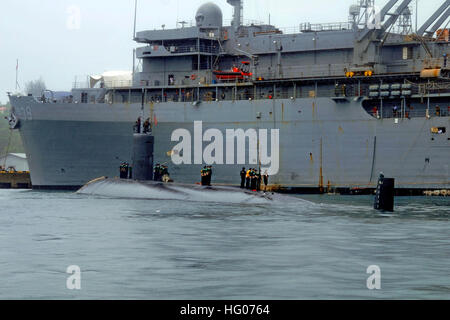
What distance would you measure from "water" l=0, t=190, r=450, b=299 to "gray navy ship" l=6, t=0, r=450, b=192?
62.4 feet

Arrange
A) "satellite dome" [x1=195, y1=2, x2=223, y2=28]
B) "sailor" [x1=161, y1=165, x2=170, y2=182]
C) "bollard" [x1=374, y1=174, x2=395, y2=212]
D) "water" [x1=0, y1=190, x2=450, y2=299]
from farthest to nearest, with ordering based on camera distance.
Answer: "satellite dome" [x1=195, y1=2, x2=223, y2=28]
"sailor" [x1=161, y1=165, x2=170, y2=182]
"bollard" [x1=374, y1=174, x2=395, y2=212]
"water" [x1=0, y1=190, x2=450, y2=299]

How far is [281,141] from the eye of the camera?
56688mm

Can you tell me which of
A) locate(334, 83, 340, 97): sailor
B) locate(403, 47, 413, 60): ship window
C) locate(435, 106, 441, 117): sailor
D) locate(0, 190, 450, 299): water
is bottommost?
locate(0, 190, 450, 299): water

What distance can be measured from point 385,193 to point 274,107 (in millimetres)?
22113

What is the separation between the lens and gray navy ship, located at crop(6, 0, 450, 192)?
53844mm

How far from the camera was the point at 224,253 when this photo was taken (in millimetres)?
21391

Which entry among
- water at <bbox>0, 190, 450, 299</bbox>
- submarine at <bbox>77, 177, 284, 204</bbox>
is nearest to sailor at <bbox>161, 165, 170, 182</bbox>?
submarine at <bbox>77, 177, 284, 204</bbox>

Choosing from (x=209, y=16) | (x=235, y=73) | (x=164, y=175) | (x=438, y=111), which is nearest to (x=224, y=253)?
(x=164, y=175)

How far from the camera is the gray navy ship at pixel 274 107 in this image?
53.8m

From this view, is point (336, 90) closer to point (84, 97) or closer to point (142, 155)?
point (142, 155)

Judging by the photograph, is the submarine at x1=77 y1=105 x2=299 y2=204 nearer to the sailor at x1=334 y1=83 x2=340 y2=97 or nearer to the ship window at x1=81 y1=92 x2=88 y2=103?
the sailor at x1=334 y1=83 x2=340 y2=97

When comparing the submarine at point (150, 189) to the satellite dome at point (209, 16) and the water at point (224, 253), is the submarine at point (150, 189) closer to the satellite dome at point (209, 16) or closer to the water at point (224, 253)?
the water at point (224, 253)
